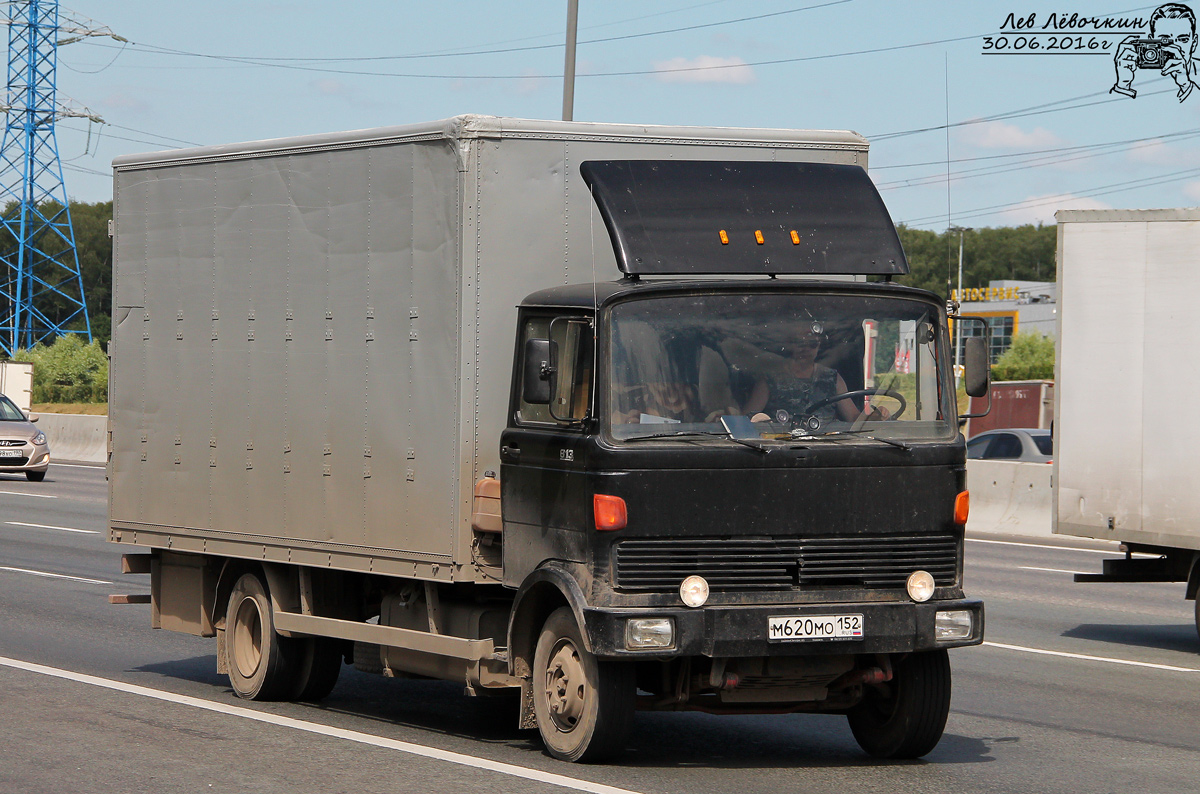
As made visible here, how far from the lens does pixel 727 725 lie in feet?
30.7

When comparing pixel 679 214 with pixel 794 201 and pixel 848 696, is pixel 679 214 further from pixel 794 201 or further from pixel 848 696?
pixel 848 696

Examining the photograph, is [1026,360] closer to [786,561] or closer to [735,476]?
[786,561]

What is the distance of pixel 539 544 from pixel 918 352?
2.08m

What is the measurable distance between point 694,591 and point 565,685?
89 cm

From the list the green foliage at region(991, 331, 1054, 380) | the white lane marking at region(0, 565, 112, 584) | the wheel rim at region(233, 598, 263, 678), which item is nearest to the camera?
the wheel rim at region(233, 598, 263, 678)

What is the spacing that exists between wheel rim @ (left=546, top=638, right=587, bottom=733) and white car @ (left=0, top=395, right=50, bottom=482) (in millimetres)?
26683

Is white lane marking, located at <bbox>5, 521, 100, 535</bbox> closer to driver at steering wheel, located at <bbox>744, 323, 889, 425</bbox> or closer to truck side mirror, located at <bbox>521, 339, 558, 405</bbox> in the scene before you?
truck side mirror, located at <bbox>521, 339, 558, 405</bbox>

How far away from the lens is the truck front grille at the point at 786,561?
7.39 m

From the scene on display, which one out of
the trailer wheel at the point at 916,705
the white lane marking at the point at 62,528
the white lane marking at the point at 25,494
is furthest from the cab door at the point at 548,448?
the white lane marking at the point at 25,494

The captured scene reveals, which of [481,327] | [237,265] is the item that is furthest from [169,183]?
[481,327]

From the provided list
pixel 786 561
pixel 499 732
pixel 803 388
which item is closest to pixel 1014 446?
pixel 499 732

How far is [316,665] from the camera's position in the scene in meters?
10.0

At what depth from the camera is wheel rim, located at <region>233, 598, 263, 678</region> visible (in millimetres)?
10188

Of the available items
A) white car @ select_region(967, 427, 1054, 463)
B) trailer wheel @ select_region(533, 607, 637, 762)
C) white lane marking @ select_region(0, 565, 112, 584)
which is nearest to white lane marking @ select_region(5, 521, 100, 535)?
white lane marking @ select_region(0, 565, 112, 584)
